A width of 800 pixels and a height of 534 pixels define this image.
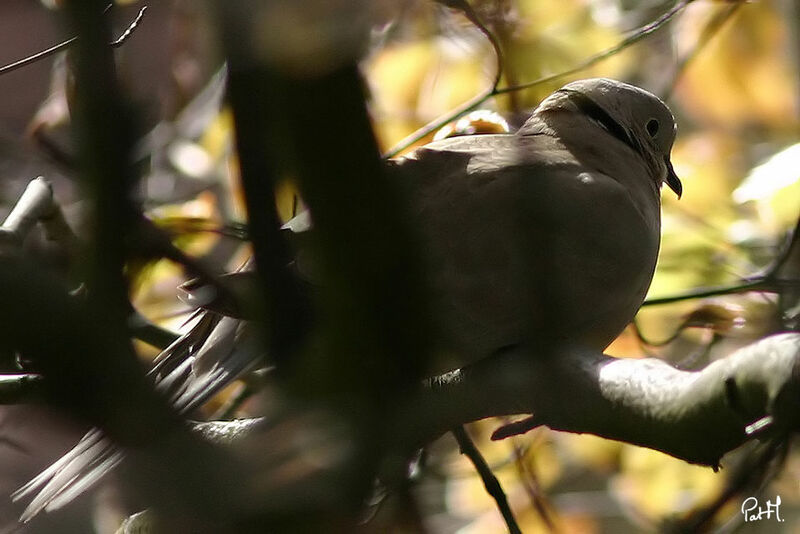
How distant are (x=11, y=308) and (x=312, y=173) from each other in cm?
29

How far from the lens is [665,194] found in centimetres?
338

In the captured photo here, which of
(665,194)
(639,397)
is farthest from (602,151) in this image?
(639,397)

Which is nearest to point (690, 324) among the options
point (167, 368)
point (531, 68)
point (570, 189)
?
point (570, 189)

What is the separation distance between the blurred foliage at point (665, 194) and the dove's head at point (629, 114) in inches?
6.8

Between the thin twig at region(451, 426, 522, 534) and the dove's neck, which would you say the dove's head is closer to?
the dove's neck

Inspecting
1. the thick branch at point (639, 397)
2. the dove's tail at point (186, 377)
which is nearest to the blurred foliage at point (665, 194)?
the dove's tail at point (186, 377)

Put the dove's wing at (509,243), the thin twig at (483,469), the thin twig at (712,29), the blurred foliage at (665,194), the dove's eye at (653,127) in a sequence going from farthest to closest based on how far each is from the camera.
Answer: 1. the thin twig at (712,29)
2. the dove's eye at (653,127)
3. the blurred foliage at (665,194)
4. the thin twig at (483,469)
5. the dove's wing at (509,243)

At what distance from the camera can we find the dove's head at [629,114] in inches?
104

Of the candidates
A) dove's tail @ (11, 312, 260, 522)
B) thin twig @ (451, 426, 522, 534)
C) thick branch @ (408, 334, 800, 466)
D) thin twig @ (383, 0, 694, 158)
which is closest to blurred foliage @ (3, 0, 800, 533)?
thin twig @ (383, 0, 694, 158)

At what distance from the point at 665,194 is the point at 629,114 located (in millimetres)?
751

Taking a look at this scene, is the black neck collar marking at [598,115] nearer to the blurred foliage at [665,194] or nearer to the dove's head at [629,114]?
the dove's head at [629,114]

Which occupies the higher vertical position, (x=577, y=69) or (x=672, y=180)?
(x=577, y=69)

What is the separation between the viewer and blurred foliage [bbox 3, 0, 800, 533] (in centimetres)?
260

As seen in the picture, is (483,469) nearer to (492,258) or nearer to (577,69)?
(492,258)
